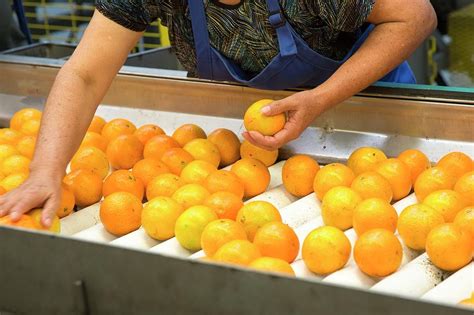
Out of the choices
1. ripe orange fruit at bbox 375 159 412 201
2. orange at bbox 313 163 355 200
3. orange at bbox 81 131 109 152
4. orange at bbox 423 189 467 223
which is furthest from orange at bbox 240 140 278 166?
orange at bbox 423 189 467 223

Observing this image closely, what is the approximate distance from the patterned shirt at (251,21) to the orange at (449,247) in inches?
30.1

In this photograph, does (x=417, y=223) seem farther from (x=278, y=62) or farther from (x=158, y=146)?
(x=158, y=146)

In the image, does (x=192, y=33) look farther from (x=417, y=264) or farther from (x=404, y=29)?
(x=417, y=264)

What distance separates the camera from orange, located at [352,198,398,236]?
1963mm

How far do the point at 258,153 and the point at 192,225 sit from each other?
565mm

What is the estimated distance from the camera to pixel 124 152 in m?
2.57

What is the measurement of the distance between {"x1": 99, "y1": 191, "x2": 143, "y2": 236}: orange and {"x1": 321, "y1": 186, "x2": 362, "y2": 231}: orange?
0.50m

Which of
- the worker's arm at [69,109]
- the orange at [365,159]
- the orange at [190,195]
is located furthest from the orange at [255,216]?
the worker's arm at [69,109]

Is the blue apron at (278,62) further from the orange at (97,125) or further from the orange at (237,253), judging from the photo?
the orange at (237,253)

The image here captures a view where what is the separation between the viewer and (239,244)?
71.6 inches

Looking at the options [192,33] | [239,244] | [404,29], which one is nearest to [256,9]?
[192,33]

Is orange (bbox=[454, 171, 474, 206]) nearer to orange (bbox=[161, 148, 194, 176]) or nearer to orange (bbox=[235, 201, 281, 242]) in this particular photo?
orange (bbox=[235, 201, 281, 242])

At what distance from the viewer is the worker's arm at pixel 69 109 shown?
2076mm

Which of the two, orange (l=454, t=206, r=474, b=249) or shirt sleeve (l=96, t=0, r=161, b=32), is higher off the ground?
shirt sleeve (l=96, t=0, r=161, b=32)
